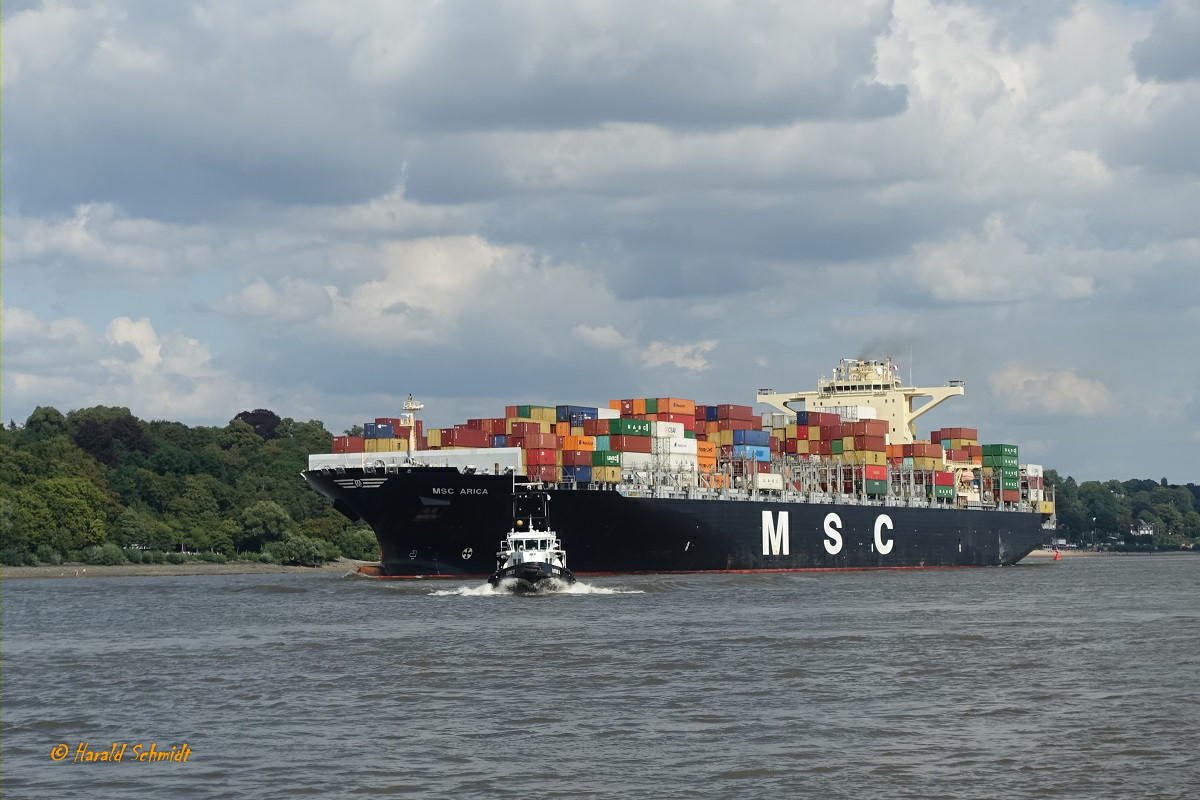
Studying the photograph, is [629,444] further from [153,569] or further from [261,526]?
[261,526]

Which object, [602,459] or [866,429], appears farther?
[866,429]

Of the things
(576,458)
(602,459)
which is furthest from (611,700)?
(602,459)

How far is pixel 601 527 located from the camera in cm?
7300

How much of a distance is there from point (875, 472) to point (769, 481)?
11.5 m

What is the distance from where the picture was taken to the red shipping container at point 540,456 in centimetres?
7312

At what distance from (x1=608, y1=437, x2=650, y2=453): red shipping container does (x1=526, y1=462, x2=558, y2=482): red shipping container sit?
587 cm

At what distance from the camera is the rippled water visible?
23.5m

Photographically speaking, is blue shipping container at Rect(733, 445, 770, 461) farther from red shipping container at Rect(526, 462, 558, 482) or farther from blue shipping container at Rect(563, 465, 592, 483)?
red shipping container at Rect(526, 462, 558, 482)

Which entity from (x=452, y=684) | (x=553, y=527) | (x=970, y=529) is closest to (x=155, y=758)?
(x=452, y=684)

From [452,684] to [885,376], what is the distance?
286ft

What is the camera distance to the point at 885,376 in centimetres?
11662

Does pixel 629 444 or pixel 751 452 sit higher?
pixel 751 452

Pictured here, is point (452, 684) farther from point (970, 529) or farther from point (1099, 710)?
point (970, 529)

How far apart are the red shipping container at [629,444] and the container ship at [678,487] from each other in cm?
12
